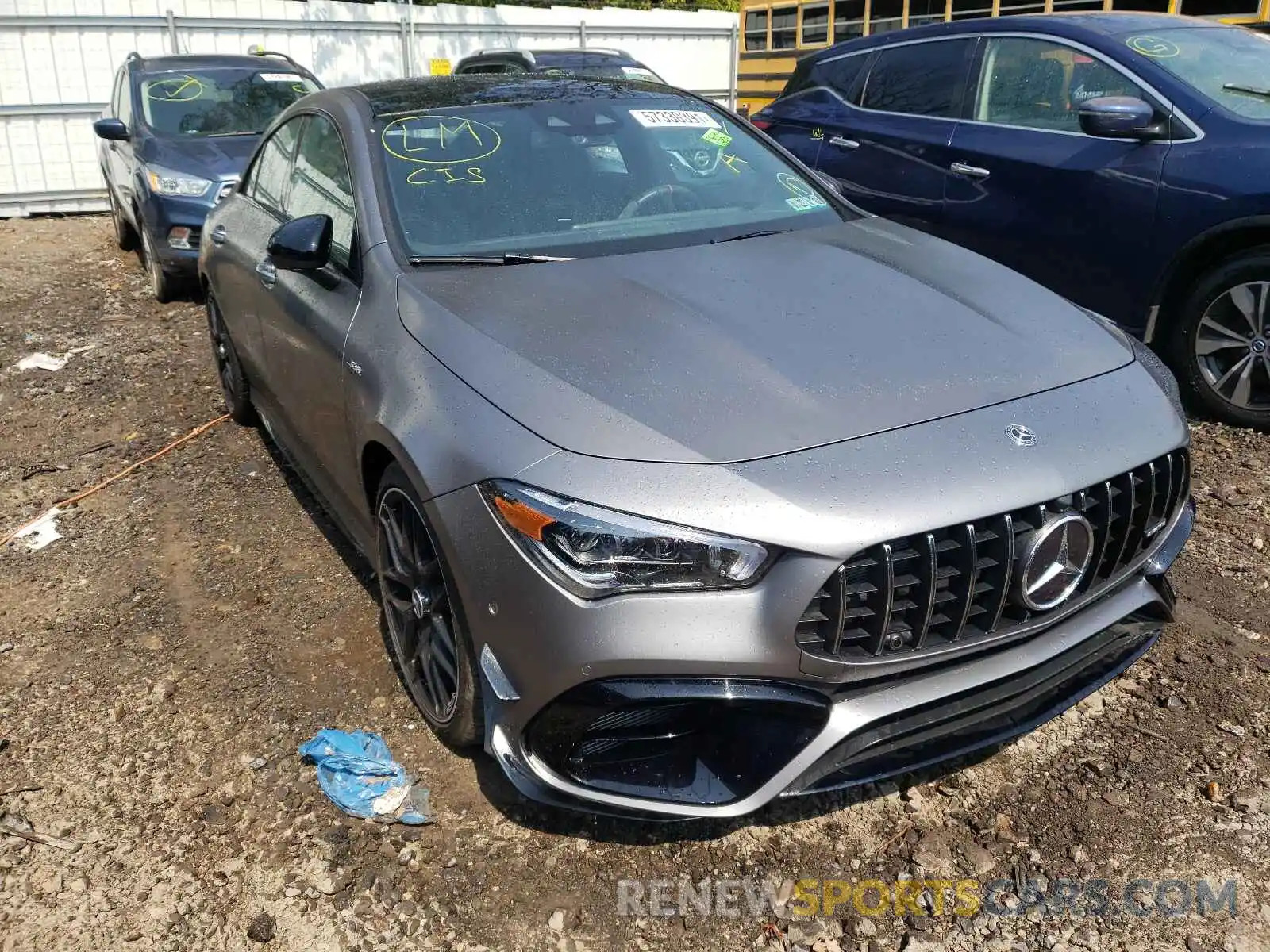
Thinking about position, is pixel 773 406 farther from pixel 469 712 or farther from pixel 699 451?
pixel 469 712

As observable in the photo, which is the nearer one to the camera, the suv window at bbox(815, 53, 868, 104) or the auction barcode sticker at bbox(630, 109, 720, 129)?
the auction barcode sticker at bbox(630, 109, 720, 129)

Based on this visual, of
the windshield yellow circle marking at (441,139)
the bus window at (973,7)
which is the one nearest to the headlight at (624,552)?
the windshield yellow circle marking at (441,139)

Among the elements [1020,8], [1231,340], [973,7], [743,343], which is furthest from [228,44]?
[743,343]

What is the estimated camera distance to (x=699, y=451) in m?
2.25

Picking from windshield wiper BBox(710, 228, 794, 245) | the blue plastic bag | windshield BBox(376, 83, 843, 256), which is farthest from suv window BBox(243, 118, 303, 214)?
the blue plastic bag

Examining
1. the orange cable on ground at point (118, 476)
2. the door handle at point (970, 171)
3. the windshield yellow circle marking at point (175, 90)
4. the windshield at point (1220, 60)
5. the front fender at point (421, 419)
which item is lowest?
the orange cable on ground at point (118, 476)

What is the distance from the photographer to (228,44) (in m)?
A: 13.4

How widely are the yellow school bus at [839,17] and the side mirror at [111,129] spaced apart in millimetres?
6374

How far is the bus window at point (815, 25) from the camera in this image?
12539 millimetres

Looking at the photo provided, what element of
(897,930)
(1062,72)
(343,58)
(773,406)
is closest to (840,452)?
(773,406)

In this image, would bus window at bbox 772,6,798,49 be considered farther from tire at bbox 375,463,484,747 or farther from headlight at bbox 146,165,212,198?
tire at bbox 375,463,484,747

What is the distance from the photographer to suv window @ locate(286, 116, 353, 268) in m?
3.38

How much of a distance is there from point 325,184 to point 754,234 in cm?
149

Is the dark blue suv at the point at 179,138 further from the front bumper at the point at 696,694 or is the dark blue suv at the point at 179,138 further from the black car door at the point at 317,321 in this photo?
the front bumper at the point at 696,694
